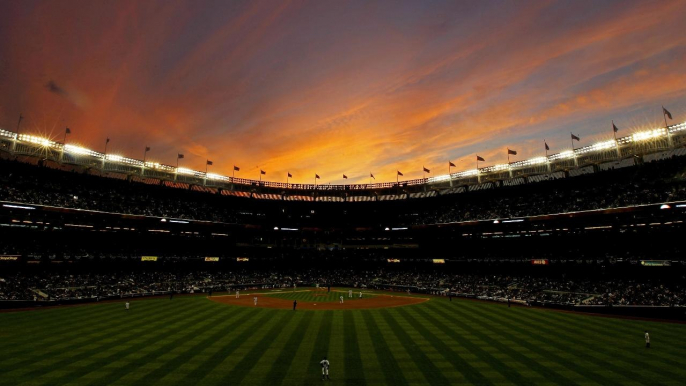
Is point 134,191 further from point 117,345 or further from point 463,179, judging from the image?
point 463,179

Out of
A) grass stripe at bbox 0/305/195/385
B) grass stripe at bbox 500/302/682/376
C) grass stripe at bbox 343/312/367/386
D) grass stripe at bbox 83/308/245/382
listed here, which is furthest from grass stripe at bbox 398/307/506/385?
grass stripe at bbox 0/305/195/385

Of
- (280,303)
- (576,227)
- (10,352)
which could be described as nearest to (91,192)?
(280,303)

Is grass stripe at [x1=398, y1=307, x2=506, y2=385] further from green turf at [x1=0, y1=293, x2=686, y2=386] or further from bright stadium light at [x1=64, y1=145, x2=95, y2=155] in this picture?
bright stadium light at [x1=64, y1=145, x2=95, y2=155]

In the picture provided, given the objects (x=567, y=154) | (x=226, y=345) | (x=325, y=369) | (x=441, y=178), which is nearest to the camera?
(x=325, y=369)

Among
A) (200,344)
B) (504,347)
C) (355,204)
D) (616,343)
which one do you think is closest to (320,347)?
(200,344)

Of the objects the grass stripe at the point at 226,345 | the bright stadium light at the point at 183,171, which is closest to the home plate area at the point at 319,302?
the grass stripe at the point at 226,345

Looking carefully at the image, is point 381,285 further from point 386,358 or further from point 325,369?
point 325,369
